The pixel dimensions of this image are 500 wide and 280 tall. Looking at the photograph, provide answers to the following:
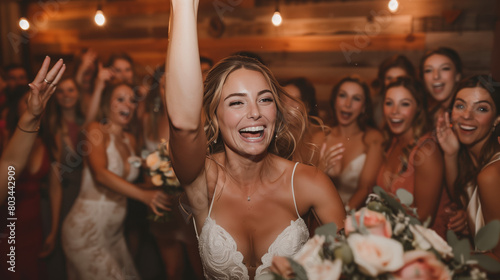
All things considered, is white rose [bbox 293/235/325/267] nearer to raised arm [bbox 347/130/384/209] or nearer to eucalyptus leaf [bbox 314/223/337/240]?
eucalyptus leaf [bbox 314/223/337/240]

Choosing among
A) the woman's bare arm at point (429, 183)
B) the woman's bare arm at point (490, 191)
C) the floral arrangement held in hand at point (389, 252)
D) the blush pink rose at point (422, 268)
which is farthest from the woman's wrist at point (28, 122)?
the woman's bare arm at point (429, 183)

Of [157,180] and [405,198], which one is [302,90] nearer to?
[157,180]

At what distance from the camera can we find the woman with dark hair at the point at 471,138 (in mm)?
1874

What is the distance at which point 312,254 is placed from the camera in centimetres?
86

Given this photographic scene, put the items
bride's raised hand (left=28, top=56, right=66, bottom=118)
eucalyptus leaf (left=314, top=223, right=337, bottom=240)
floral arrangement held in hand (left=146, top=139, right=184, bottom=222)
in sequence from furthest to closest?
1. floral arrangement held in hand (left=146, top=139, right=184, bottom=222)
2. bride's raised hand (left=28, top=56, right=66, bottom=118)
3. eucalyptus leaf (left=314, top=223, right=337, bottom=240)

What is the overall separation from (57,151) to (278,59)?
2.27m

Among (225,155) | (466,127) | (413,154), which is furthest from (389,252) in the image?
(413,154)

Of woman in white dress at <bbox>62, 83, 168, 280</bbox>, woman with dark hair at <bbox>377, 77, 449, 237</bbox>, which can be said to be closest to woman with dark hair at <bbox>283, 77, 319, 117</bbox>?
woman with dark hair at <bbox>377, 77, 449, 237</bbox>

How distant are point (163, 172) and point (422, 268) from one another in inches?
70.8

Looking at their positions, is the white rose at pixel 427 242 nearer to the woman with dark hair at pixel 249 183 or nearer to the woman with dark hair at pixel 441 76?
the woman with dark hair at pixel 249 183

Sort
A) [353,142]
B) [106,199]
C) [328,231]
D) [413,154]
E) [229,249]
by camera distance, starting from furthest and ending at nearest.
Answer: [353,142], [106,199], [413,154], [229,249], [328,231]

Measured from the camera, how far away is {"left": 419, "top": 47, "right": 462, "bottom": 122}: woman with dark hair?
105 inches

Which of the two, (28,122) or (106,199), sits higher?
(28,122)

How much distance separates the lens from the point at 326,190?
1.44 meters
